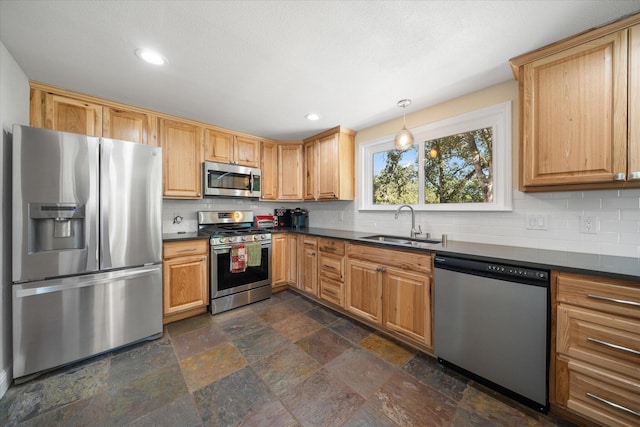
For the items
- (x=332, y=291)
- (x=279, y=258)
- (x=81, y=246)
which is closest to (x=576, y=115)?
(x=332, y=291)

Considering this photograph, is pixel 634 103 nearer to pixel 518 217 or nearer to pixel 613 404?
pixel 518 217

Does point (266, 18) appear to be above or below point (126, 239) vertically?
above

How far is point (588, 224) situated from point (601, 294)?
74cm

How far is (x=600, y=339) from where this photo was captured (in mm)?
1222

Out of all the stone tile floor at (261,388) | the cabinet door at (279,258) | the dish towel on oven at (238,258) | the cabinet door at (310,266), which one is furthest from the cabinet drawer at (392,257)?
the dish towel on oven at (238,258)

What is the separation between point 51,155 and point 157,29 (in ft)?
4.16

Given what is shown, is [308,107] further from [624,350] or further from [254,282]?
[624,350]

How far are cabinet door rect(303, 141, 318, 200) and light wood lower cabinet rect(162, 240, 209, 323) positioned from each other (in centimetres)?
162

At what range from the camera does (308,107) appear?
252 cm

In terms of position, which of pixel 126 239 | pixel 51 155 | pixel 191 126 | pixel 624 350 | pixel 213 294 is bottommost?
pixel 213 294

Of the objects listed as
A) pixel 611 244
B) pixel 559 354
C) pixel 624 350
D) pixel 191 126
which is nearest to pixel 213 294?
pixel 191 126

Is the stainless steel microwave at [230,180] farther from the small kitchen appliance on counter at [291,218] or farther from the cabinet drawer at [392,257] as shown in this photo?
Result: the cabinet drawer at [392,257]

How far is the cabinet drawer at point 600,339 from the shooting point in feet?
3.75

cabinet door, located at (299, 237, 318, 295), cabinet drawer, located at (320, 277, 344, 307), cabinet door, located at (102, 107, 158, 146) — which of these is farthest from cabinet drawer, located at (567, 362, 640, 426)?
cabinet door, located at (102, 107, 158, 146)
